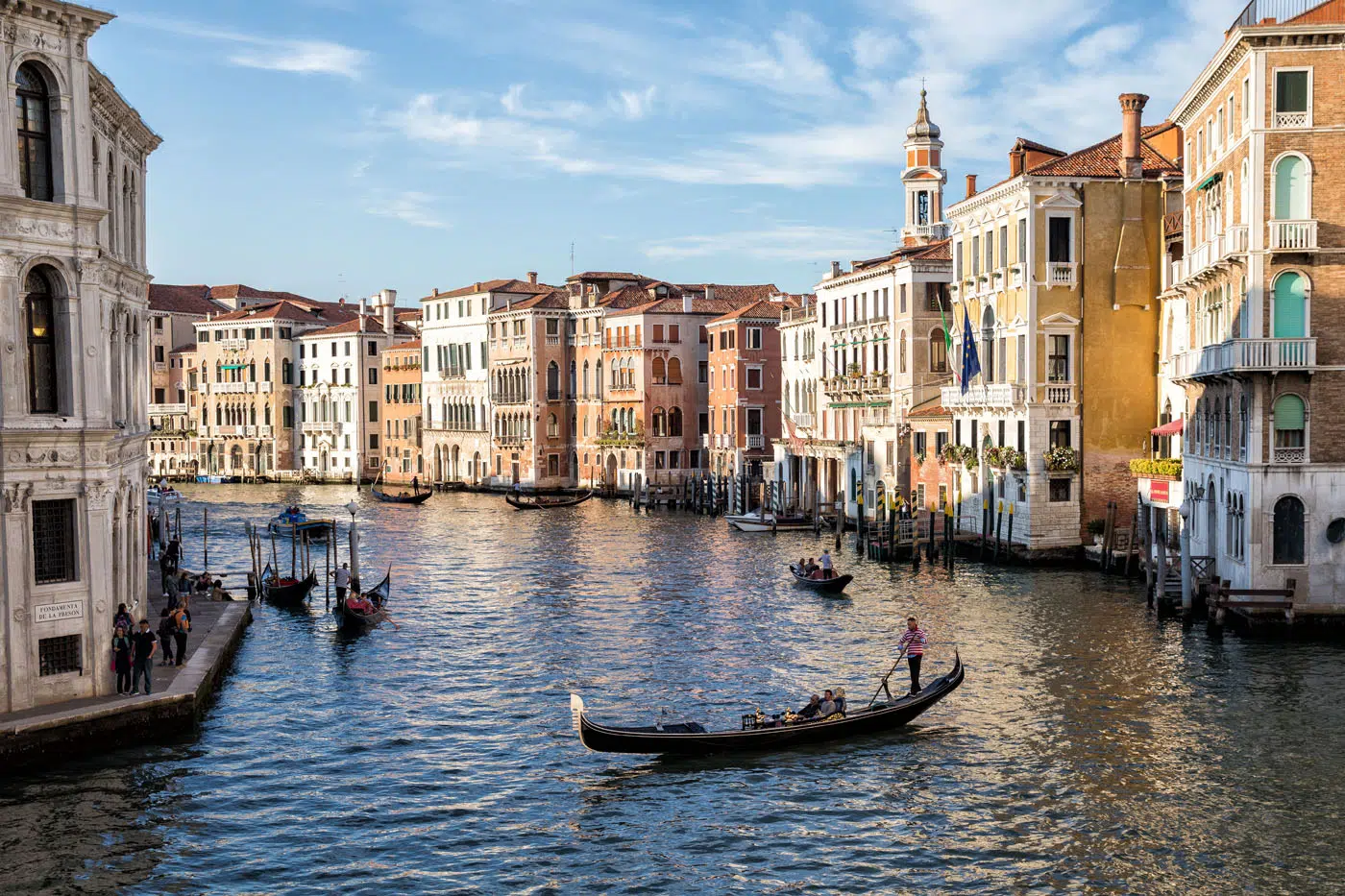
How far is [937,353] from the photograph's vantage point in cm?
5050

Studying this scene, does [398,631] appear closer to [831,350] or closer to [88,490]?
[88,490]

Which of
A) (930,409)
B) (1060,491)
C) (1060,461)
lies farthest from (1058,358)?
(930,409)

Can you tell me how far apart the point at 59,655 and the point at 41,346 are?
391 cm

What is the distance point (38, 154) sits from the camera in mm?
18391

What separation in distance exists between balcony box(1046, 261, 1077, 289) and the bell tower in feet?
109

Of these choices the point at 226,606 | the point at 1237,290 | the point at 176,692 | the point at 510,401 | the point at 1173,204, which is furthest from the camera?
the point at 510,401

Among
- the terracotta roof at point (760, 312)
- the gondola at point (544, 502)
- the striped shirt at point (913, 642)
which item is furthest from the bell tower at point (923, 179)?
the striped shirt at point (913, 642)

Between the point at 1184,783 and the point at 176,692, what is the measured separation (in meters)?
13.0

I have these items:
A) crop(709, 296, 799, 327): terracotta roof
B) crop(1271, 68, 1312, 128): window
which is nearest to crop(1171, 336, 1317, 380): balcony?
crop(1271, 68, 1312, 128): window

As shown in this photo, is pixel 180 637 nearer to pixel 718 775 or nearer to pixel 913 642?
pixel 718 775

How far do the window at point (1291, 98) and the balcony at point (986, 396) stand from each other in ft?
46.8

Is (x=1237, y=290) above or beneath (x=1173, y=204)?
beneath

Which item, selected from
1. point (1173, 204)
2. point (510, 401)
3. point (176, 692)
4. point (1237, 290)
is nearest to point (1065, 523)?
point (1173, 204)

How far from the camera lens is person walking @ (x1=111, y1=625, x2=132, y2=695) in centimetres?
1903
